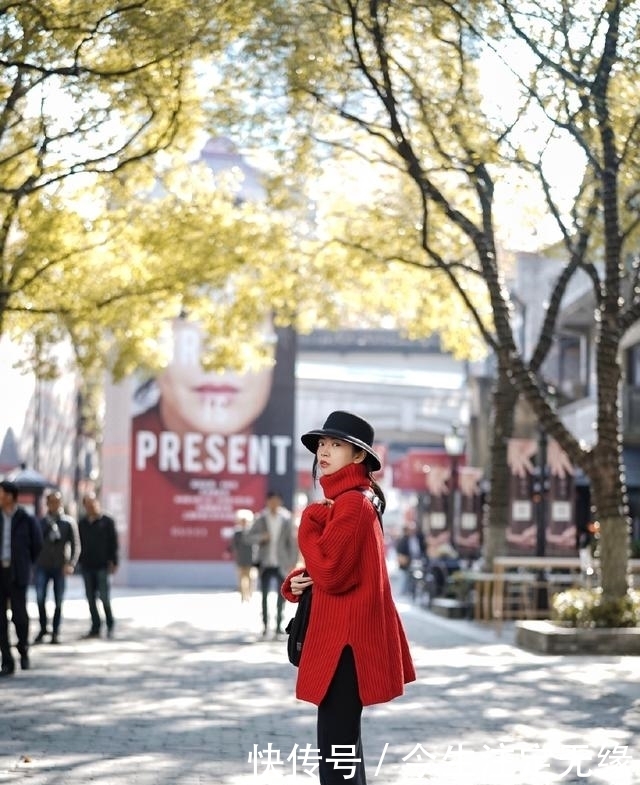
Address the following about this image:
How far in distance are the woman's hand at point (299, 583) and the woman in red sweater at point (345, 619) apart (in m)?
0.01

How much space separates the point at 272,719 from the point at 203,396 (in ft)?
95.8

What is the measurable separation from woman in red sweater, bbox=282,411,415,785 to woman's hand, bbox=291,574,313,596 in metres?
0.01

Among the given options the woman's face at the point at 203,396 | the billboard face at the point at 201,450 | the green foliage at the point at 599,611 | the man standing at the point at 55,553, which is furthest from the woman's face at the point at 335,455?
the woman's face at the point at 203,396

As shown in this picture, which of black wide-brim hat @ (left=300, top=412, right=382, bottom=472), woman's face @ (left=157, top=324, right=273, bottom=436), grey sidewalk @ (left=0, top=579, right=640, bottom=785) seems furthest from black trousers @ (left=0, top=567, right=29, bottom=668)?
woman's face @ (left=157, top=324, right=273, bottom=436)

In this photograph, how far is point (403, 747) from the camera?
10.8 meters

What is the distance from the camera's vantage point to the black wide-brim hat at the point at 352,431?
6832 millimetres

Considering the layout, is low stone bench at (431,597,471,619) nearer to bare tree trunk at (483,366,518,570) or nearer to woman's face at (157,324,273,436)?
bare tree trunk at (483,366,518,570)

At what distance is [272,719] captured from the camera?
1215 cm

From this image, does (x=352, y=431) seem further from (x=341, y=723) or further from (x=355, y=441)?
(x=341, y=723)

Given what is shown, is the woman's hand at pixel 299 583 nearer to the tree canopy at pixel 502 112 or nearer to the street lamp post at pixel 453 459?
the tree canopy at pixel 502 112

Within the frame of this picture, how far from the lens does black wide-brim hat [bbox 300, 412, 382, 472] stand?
6832mm

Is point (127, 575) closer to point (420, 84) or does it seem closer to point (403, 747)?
point (420, 84)

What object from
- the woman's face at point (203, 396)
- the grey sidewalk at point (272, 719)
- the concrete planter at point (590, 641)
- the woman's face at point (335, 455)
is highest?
the woman's face at point (203, 396)

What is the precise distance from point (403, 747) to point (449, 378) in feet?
212
